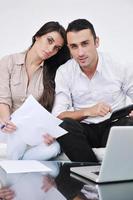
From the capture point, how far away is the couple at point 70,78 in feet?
5.24

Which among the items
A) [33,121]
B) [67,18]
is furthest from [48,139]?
[67,18]

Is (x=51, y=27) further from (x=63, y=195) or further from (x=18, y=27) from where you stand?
(x=63, y=195)

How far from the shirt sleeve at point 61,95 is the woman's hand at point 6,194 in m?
1.01

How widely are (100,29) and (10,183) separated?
170 cm

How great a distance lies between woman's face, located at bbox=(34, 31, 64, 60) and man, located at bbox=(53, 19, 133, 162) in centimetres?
10

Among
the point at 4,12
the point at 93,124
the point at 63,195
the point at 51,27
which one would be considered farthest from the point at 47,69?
the point at 63,195

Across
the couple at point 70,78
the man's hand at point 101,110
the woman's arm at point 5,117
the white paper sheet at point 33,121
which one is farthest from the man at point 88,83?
the white paper sheet at point 33,121

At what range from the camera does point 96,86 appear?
5.50 feet

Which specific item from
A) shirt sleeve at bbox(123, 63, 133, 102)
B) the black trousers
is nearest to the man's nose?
shirt sleeve at bbox(123, 63, 133, 102)

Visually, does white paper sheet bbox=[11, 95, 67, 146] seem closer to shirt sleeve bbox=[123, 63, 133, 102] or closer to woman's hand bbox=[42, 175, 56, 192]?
woman's hand bbox=[42, 175, 56, 192]

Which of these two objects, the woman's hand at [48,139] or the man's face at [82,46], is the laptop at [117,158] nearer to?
the woman's hand at [48,139]

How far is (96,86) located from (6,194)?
1.16m

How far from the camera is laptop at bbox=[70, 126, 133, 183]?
66 cm

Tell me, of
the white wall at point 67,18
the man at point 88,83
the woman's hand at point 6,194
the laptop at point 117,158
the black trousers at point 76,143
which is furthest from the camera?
the white wall at point 67,18
